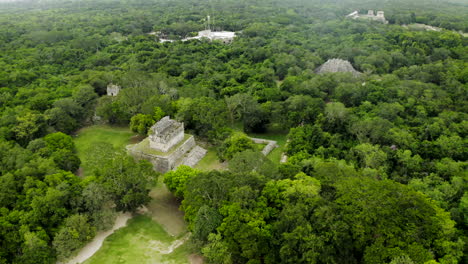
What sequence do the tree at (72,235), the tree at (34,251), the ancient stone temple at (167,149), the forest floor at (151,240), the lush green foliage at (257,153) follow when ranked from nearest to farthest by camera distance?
the tree at (34,251), the lush green foliage at (257,153), the tree at (72,235), the forest floor at (151,240), the ancient stone temple at (167,149)

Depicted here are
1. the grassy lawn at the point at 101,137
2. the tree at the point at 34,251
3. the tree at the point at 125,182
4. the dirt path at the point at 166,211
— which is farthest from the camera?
the grassy lawn at the point at 101,137

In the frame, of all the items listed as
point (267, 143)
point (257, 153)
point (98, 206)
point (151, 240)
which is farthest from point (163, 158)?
point (267, 143)

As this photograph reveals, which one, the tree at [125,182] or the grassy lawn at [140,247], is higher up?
the tree at [125,182]

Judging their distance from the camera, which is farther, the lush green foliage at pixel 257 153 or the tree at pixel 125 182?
the tree at pixel 125 182

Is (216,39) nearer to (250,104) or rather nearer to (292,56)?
(292,56)

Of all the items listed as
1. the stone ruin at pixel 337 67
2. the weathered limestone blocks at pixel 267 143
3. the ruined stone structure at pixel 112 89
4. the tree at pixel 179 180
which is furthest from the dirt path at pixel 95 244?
the stone ruin at pixel 337 67

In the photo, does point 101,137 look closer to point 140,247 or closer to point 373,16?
point 140,247

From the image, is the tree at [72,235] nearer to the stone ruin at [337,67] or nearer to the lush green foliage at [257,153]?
the lush green foliage at [257,153]
